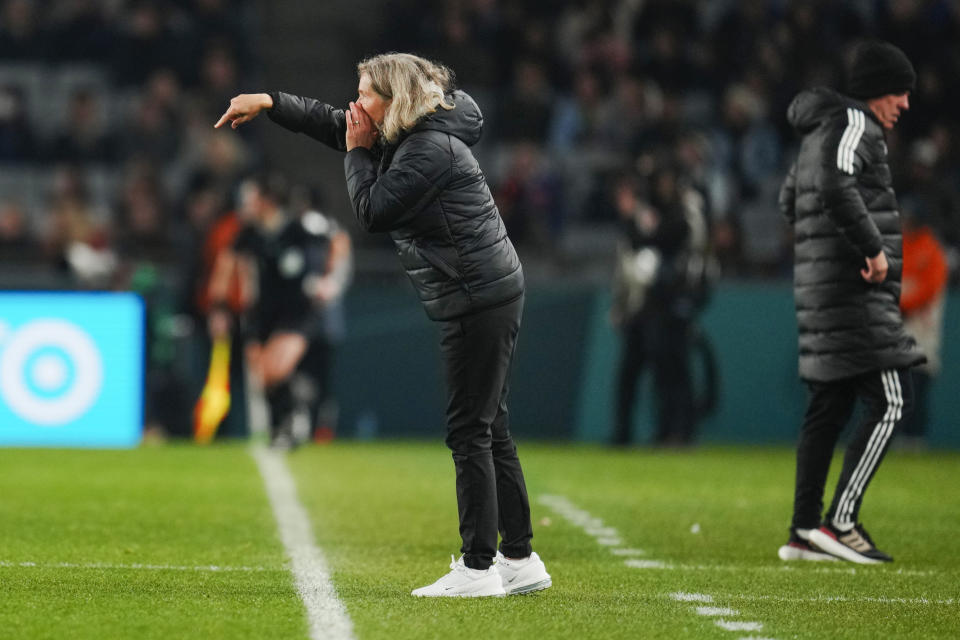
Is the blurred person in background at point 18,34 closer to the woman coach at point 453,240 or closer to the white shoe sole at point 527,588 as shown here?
the woman coach at point 453,240

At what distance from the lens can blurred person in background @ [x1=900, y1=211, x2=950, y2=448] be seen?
51.0ft

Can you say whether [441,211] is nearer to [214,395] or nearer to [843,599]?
[843,599]

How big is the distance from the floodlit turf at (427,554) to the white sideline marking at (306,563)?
58 millimetres

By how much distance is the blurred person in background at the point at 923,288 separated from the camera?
15547mm

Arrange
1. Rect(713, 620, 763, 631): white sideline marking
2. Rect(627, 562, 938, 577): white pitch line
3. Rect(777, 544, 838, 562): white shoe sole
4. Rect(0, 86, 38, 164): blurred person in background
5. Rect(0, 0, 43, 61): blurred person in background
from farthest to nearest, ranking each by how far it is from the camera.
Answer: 1. Rect(0, 0, 43, 61): blurred person in background
2. Rect(0, 86, 38, 164): blurred person in background
3. Rect(777, 544, 838, 562): white shoe sole
4. Rect(627, 562, 938, 577): white pitch line
5. Rect(713, 620, 763, 631): white sideline marking

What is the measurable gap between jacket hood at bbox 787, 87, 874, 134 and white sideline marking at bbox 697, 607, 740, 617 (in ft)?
8.38

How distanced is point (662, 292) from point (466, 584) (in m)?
9.11

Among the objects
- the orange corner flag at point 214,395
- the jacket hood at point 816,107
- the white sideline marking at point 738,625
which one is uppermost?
the jacket hood at point 816,107

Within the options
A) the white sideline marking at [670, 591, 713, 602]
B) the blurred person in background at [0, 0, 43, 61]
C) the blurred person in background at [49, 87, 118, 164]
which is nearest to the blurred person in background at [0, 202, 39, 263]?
the blurred person in background at [49, 87, 118, 164]

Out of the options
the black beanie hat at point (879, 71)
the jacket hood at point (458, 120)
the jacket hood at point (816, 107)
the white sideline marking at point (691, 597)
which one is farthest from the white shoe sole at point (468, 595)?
the black beanie hat at point (879, 71)

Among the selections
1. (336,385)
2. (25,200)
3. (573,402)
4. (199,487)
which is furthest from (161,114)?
(199,487)

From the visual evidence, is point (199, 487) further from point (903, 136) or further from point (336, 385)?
point (903, 136)

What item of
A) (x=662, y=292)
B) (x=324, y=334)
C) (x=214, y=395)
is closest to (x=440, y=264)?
(x=662, y=292)

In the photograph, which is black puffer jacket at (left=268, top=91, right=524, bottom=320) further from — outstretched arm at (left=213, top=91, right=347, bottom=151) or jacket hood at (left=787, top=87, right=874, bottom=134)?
jacket hood at (left=787, top=87, right=874, bottom=134)
